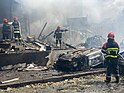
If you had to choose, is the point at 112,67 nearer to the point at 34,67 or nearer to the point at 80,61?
the point at 80,61

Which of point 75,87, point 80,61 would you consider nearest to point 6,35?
point 80,61

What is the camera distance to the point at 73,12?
36719 millimetres

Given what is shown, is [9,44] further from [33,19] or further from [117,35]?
[117,35]

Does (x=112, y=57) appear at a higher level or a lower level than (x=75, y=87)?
higher

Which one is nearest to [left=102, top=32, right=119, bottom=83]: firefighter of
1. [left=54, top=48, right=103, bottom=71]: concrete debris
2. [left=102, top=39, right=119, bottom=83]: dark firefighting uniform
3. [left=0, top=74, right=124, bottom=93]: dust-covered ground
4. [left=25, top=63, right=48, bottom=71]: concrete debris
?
[left=102, top=39, right=119, bottom=83]: dark firefighting uniform

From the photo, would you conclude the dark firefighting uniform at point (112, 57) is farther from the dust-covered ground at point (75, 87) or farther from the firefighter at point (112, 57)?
the dust-covered ground at point (75, 87)

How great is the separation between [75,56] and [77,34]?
70.1ft

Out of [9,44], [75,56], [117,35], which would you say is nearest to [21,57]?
[9,44]

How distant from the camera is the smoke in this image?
93.1 feet

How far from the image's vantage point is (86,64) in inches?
444

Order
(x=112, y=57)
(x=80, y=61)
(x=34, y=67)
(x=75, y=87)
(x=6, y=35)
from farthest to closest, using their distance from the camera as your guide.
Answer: (x=6, y=35)
(x=34, y=67)
(x=80, y=61)
(x=112, y=57)
(x=75, y=87)

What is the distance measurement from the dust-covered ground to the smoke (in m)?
18.8

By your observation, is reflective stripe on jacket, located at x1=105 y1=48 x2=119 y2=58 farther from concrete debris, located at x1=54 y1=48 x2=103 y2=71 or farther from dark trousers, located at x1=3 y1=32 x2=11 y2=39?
dark trousers, located at x1=3 y1=32 x2=11 y2=39

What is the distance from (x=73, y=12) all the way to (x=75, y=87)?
28922 mm
